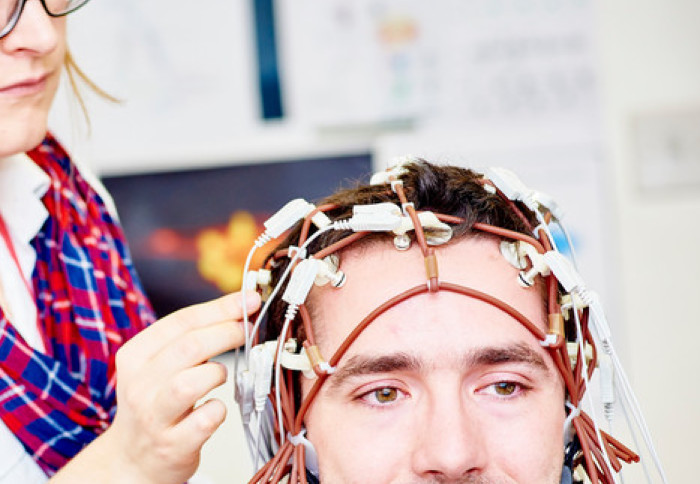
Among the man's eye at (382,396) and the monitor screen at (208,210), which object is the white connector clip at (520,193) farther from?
the monitor screen at (208,210)

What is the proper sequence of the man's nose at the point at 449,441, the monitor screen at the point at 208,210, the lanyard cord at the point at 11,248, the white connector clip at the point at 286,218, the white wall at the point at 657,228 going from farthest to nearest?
the monitor screen at the point at 208,210, the white wall at the point at 657,228, the lanyard cord at the point at 11,248, the white connector clip at the point at 286,218, the man's nose at the point at 449,441

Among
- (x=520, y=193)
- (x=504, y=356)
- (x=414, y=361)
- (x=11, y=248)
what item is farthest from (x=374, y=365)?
(x=11, y=248)

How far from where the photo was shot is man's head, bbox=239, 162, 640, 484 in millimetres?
979

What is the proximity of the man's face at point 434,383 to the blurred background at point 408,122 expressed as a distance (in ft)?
4.18

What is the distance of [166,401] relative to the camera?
93 cm

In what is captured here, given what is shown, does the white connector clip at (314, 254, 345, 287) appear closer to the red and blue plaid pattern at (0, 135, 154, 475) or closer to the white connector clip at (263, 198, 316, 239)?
the white connector clip at (263, 198, 316, 239)

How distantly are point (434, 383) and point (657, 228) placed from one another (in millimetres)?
1516

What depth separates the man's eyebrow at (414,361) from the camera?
99 cm

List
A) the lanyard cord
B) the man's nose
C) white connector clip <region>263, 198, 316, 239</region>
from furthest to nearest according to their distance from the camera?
the lanyard cord → white connector clip <region>263, 198, 316, 239</region> → the man's nose

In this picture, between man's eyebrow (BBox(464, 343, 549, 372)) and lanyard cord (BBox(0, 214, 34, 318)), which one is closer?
man's eyebrow (BBox(464, 343, 549, 372))

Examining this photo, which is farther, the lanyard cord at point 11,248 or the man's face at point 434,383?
the lanyard cord at point 11,248

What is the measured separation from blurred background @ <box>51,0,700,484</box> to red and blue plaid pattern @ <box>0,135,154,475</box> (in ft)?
3.18

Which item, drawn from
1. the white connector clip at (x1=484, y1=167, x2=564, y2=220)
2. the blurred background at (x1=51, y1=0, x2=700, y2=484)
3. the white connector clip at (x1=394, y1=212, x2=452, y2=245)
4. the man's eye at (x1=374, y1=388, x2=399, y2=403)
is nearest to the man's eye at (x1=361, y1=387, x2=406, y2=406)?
the man's eye at (x1=374, y1=388, x2=399, y2=403)

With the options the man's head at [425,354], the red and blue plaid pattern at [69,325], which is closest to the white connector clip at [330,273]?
the man's head at [425,354]
